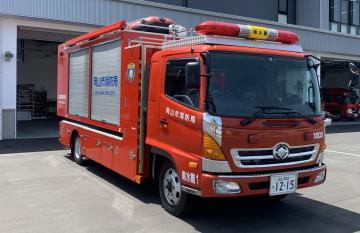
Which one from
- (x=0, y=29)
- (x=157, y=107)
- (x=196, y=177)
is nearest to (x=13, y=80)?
(x=0, y=29)

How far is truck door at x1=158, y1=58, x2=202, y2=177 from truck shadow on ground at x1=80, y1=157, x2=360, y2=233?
872 mm

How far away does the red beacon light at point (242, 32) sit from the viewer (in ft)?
18.8

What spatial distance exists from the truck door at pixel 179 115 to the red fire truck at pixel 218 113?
14 mm

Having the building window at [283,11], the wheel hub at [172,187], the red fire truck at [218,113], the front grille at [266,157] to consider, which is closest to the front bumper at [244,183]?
the red fire truck at [218,113]

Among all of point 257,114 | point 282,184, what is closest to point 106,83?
point 257,114

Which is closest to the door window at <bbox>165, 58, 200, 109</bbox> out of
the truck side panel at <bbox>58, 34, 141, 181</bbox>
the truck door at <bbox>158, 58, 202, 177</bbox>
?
the truck door at <bbox>158, 58, 202, 177</bbox>

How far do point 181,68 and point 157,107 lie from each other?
75 cm

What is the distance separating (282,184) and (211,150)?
3.59ft

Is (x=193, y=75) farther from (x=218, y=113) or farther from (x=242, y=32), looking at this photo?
(x=242, y=32)

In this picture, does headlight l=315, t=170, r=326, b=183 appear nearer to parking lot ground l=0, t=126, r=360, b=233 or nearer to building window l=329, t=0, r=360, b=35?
parking lot ground l=0, t=126, r=360, b=233

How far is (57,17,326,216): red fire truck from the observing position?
531 centimetres

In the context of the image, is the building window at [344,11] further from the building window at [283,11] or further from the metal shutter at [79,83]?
the metal shutter at [79,83]

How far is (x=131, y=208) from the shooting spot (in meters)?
6.48

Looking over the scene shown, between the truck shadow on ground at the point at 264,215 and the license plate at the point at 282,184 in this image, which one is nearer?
the license plate at the point at 282,184
